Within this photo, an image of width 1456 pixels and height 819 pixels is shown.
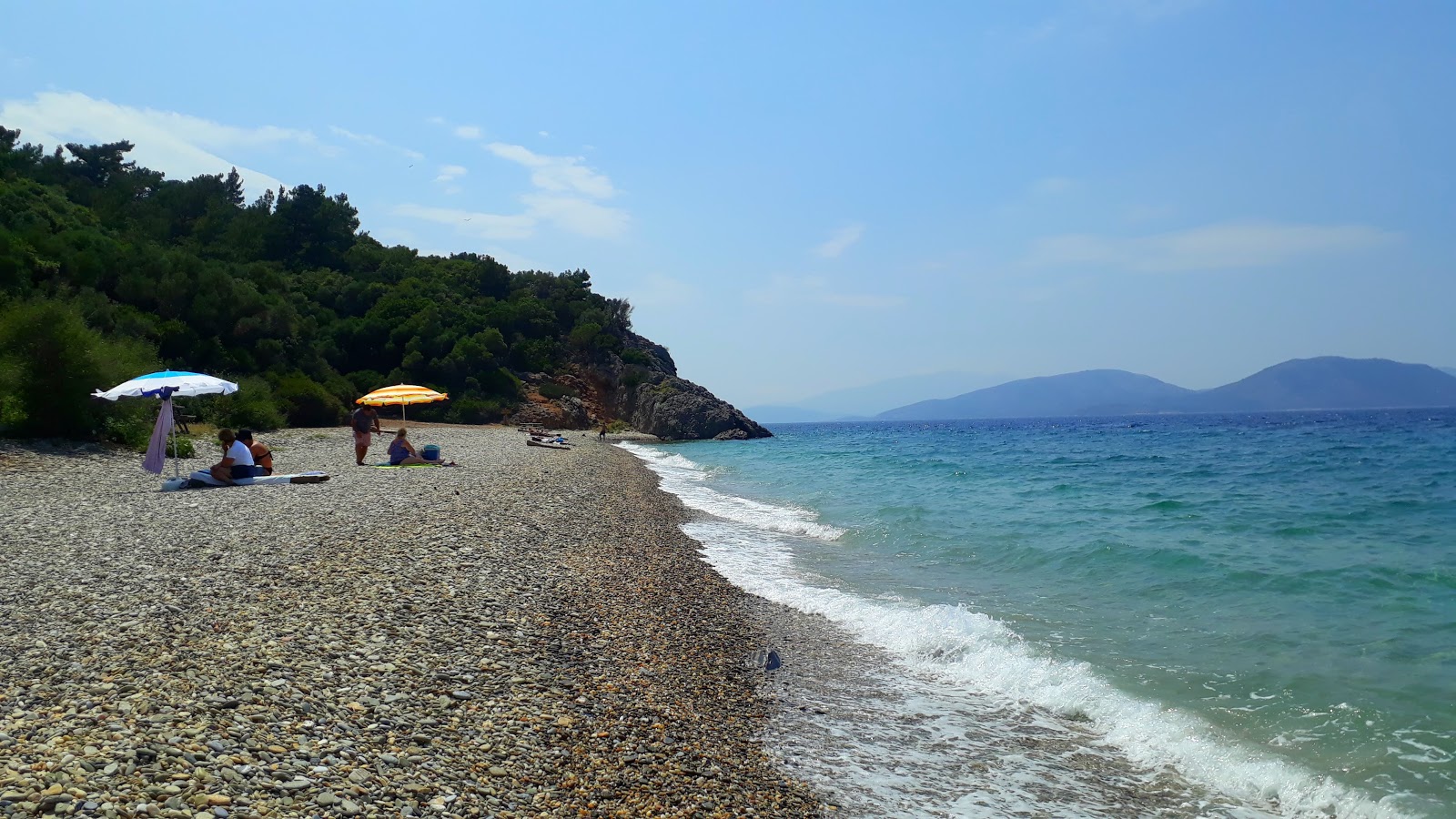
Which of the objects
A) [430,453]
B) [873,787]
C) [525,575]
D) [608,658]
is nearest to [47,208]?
[430,453]

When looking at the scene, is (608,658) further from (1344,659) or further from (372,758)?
(1344,659)

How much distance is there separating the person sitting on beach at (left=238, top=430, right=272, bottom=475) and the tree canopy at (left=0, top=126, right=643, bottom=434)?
19.8 feet

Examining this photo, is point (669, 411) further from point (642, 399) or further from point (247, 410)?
point (247, 410)

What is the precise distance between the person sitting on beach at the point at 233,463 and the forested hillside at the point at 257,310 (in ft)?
21.3

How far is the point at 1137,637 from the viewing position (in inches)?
343

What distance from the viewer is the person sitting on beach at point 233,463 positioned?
15.8m

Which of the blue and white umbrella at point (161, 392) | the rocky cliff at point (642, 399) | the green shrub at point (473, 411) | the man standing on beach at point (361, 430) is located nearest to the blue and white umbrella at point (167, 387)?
the blue and white umbrella at point (161, 392)

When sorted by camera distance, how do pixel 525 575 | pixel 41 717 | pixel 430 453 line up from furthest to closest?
pixel 430 453 → pixel 525 575 → pixel 41 717

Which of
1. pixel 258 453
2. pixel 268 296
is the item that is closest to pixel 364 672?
pixel 258 453

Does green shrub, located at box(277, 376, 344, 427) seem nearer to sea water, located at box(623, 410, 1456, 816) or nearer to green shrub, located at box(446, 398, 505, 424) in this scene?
green shrub, located at box(446, 398, 505, 424)

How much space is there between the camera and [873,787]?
5316 millimetres

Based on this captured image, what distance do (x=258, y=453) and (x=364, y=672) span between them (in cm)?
1419

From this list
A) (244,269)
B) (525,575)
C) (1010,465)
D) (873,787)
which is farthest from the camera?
(244,269)

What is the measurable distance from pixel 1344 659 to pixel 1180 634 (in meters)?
1.40
